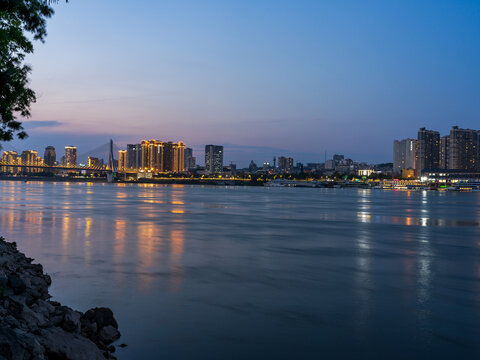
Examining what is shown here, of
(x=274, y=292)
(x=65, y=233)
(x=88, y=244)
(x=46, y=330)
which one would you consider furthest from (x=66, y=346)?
(x=65, y=233)

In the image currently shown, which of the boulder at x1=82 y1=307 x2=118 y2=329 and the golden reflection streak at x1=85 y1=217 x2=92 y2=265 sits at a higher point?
the boulder at x1=82 y1=307 x2=118 y2=329

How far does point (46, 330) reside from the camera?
5750 mm

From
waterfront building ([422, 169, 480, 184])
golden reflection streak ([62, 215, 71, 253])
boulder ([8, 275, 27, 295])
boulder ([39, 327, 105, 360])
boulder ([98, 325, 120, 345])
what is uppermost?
waterfront building ([422, 169, 480, 184])

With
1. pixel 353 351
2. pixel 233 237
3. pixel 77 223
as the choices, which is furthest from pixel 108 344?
pixel 77 223

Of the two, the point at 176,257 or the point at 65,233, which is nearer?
the point at 176,257

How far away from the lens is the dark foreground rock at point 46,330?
4.68 meters

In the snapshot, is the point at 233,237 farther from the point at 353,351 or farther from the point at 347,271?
the point at 353,351

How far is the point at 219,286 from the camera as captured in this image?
10.7 m

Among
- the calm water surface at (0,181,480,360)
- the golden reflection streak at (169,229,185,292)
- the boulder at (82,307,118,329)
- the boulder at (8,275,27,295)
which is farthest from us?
the golden reflection streak at (169,229,185,292)

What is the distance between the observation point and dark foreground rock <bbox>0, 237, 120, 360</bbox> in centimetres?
468

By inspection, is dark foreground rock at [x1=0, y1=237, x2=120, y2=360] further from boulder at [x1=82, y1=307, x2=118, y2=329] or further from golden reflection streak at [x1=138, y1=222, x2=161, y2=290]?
golden reflection streak at [x1=138, y1=222, x2=161, y2=290]

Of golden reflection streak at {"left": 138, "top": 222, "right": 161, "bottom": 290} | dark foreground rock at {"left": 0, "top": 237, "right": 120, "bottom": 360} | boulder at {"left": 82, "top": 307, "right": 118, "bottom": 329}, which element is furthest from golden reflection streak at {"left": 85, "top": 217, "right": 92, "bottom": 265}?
boulder at {"left": 82, "top": 307, "right": 118, "bottom": 329}

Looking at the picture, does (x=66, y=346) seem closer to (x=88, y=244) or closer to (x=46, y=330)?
(x=46, y=330)

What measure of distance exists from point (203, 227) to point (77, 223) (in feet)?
24.8
